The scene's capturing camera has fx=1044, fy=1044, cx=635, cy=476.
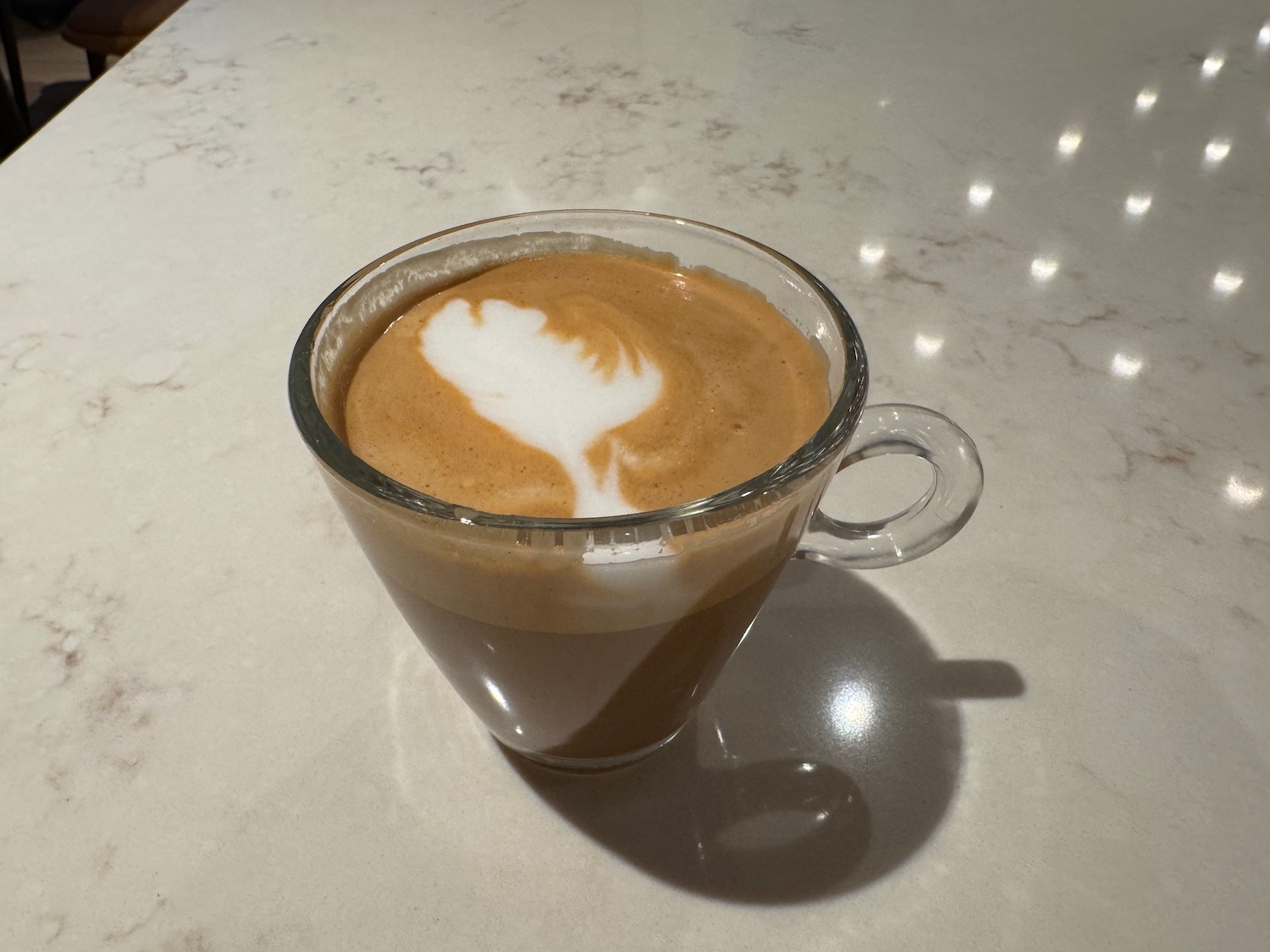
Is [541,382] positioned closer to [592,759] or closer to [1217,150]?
[592,759]

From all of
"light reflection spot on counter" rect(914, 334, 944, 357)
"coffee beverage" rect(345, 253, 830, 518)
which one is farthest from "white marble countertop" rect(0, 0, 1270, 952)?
"coffee beverage" rect(345, 253, 830, 518)

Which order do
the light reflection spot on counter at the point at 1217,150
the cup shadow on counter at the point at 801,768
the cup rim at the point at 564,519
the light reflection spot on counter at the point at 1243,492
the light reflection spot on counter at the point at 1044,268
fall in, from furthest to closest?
the light reflection spot on counter at the point at 1217,150 < the light reflection spot on counter at the point at 1044,268 < the light reflection spot on counter at the point at 1243,492 < the cup shadow on counter at the point at 801,768 < the cup rim at the point at 564,519

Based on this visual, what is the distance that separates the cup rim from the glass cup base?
0.16 m

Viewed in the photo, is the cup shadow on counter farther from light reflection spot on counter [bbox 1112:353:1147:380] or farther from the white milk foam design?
light reflection spot on counter [bbox 1112:353:1147:380]

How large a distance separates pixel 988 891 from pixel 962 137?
86cm

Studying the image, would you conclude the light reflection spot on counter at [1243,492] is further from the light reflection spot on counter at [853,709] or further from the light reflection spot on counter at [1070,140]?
the light reflection spot on counter at [1070,140]

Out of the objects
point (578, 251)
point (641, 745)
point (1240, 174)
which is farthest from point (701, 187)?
point (641, 745)

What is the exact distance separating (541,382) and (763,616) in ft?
0.65

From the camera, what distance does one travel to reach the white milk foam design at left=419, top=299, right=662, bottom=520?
50 centimetres

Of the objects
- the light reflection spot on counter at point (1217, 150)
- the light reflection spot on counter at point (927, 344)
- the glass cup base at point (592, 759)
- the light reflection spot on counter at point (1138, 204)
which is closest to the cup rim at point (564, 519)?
the glass cup base at point (592, 759)

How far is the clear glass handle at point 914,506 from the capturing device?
538 millimetres

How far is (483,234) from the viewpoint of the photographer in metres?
0.62

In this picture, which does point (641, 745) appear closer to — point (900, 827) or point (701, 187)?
point (900, 827)

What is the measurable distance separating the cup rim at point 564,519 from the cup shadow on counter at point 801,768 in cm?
16
